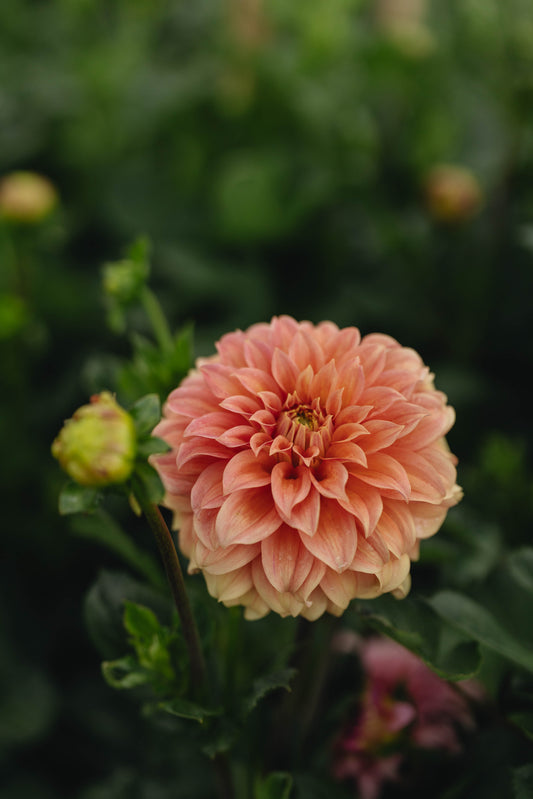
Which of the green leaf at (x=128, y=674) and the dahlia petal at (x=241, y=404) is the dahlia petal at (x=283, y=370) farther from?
the green leaf at (x=128, y=674)

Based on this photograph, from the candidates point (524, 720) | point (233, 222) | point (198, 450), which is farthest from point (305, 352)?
point (233, 222)

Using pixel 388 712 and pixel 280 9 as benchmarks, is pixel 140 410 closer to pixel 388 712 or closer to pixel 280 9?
pixel 388 712

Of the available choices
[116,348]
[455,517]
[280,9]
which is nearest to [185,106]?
[280,9]

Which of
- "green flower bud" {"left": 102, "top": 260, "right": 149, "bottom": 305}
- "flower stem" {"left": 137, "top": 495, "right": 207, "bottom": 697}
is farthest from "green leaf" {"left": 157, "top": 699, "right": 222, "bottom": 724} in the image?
"green flower bud" {"left": 102, "top": 260, "right": 149, "bottom": 305}

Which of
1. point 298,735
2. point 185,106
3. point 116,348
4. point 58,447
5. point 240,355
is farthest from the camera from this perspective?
point 185,106

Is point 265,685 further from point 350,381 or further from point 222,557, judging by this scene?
point 350,381

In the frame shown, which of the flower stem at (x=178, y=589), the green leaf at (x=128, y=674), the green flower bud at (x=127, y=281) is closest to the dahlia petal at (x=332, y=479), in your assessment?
the flower stem at (x=178, y=589)
